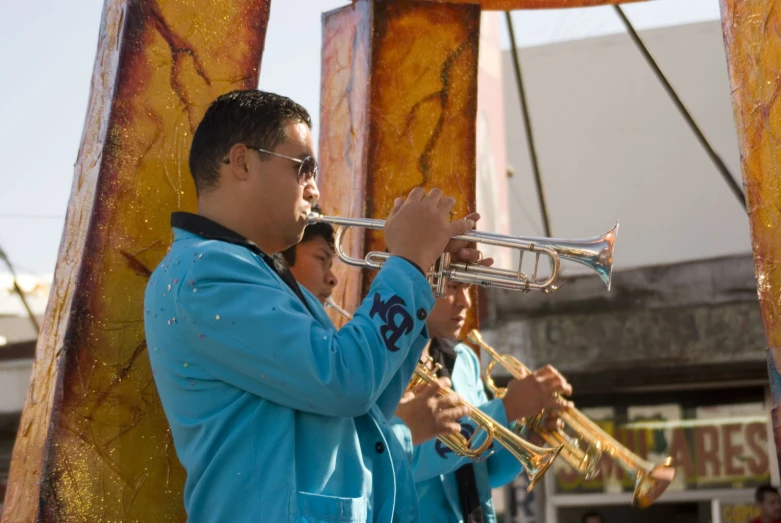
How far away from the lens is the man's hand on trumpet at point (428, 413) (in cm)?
383

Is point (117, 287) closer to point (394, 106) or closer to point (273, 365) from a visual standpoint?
point (273, 365)

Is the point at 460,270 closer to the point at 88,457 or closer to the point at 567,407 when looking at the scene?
the point at 88,457

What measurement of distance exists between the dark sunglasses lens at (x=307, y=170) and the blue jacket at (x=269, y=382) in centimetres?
30

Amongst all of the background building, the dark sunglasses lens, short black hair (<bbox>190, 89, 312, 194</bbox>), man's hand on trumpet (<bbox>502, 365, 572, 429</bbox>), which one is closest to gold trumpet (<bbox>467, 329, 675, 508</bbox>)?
man's hand on trumpet (<bbox>502, 365, 572, 429</bbox>)

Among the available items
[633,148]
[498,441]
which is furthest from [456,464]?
[633,148]

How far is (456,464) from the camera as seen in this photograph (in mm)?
4199

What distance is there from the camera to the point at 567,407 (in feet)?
16.6

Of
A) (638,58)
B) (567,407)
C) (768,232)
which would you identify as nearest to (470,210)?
(567,407)

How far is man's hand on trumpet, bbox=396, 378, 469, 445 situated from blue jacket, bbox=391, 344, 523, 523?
0.11m

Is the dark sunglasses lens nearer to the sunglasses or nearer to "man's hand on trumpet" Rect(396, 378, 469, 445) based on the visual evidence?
the sunglasses

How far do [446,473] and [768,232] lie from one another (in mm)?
1714

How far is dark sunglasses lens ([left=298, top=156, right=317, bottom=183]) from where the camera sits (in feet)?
9.25

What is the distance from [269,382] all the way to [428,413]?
4.91 feet

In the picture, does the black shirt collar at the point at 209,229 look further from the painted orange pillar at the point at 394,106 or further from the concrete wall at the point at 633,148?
the concrete wall at the point at 633,148
